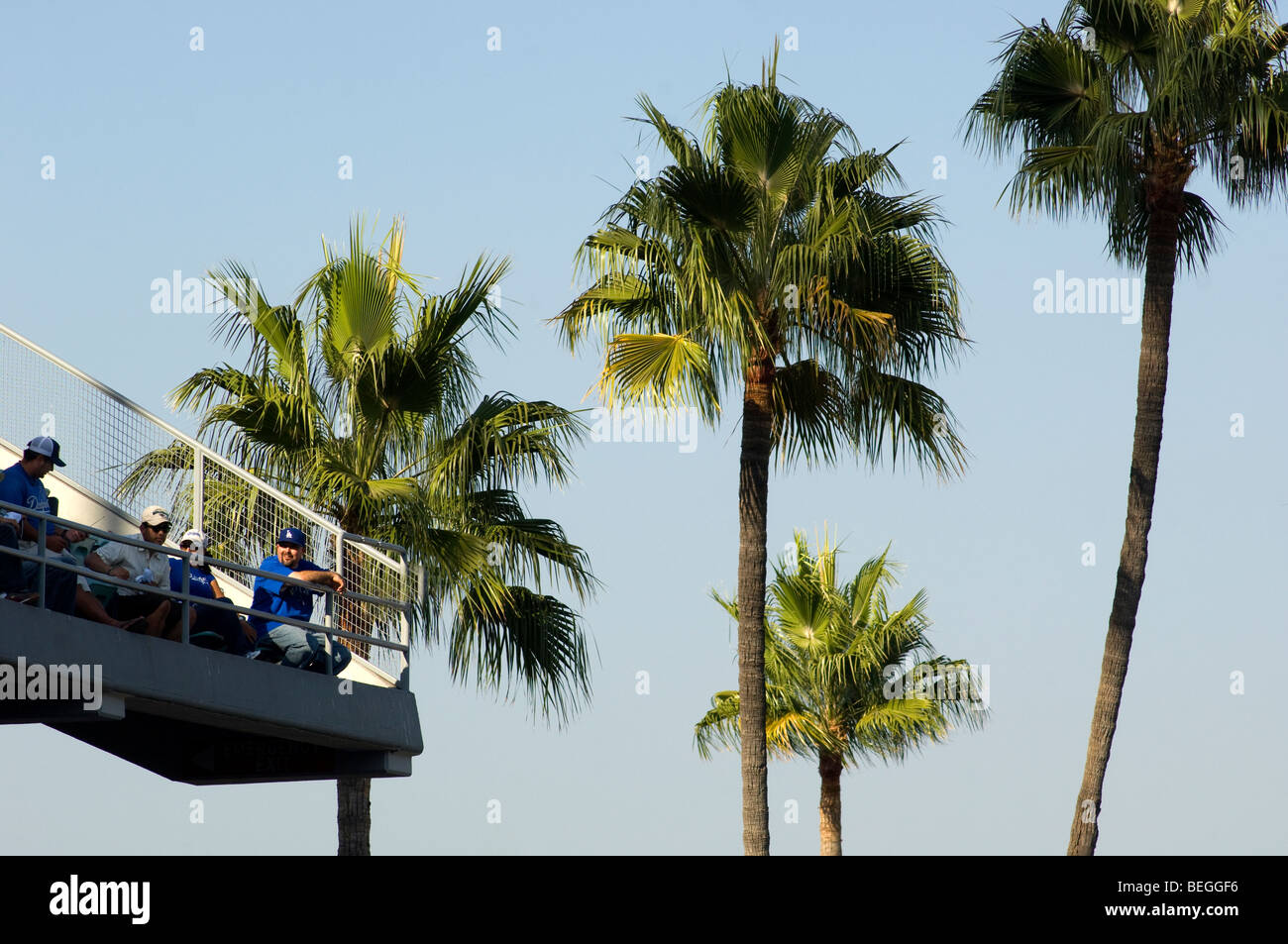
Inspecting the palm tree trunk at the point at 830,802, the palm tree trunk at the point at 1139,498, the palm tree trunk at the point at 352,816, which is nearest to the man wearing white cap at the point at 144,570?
the palm tree trunk at the point at 352,816

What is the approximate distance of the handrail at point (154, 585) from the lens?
1266 cm

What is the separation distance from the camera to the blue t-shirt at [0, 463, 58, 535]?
13.1 meters

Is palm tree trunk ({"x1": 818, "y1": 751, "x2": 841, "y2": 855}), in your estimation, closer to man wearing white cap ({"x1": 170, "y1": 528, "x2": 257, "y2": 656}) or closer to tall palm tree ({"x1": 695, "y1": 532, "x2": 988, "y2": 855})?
tall palm tree ({"x1": 695, "y1": 532, "x2": 988, "y2": 855})

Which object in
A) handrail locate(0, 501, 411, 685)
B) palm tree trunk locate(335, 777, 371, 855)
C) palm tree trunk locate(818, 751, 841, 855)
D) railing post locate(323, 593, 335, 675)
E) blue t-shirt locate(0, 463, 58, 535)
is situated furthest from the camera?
palm tree trunk locate(818, 751, 841, 855)

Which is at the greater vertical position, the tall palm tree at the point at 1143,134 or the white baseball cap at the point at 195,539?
the tall palm tree at the point at 1143,134

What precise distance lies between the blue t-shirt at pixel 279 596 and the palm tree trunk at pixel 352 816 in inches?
180

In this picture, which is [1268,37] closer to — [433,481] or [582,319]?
[582,319]

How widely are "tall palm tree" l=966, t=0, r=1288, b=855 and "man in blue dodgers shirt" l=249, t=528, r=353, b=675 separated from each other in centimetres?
888

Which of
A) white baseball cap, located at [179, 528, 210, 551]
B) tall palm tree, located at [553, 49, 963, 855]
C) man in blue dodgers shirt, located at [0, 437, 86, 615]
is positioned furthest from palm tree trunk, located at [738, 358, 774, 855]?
man in blue dodgers shirt, located at [0, 437, 86, 615]

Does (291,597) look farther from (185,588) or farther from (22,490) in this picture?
(22,490)

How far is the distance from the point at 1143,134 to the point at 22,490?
44.3 feet

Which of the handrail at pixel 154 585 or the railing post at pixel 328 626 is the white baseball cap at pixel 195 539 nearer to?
the handrail at pixel 154 585

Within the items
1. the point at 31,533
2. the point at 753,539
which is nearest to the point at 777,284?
the point at 753,539
